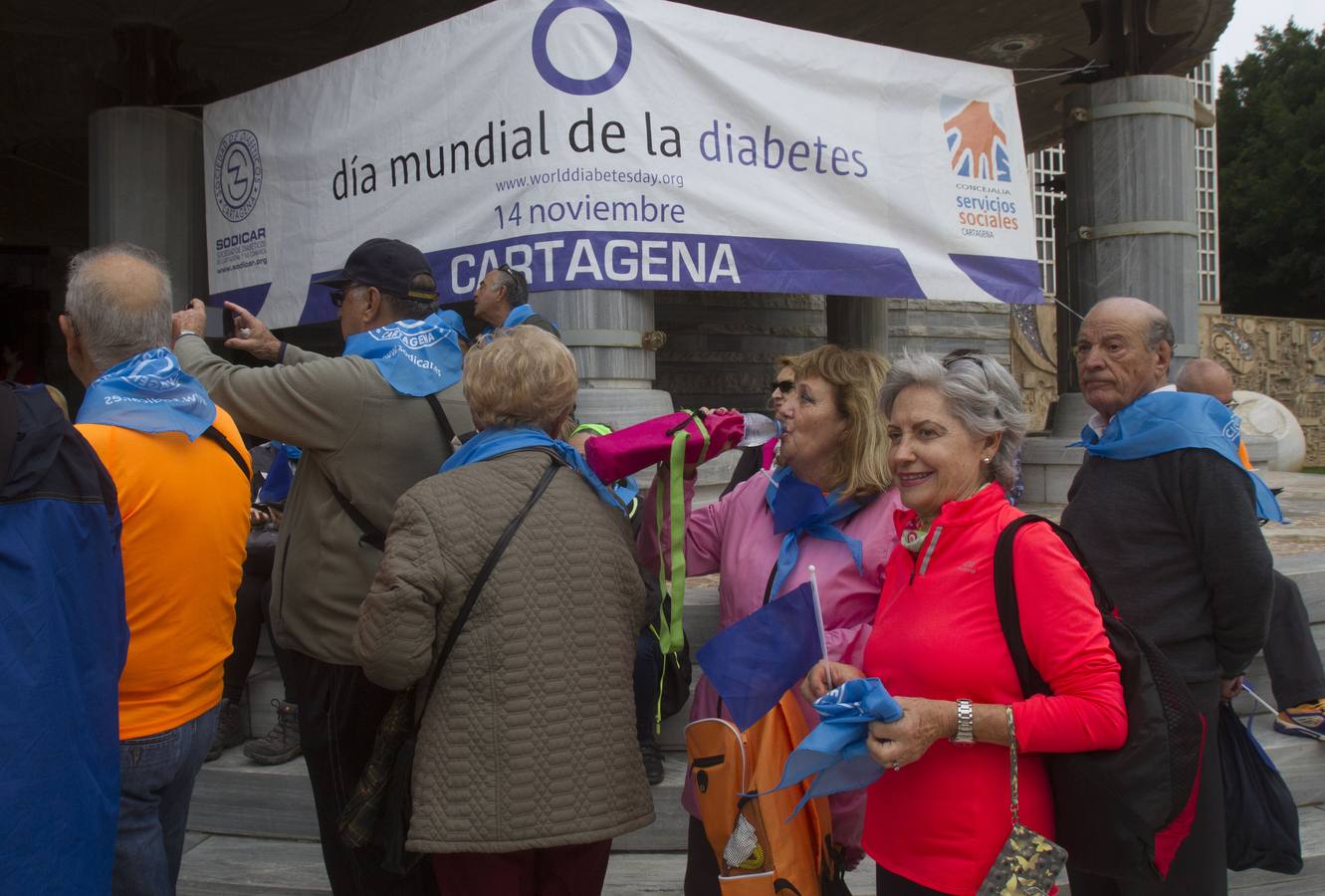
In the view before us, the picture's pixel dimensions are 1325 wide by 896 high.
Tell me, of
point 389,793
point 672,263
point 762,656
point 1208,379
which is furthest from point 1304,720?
point 389,793

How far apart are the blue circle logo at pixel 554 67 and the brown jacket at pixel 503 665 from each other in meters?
3.14

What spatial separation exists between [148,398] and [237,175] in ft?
15.4

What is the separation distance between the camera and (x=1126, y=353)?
2.78 metres

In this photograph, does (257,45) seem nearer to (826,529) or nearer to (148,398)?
(148,398)

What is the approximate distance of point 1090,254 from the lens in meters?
7.28

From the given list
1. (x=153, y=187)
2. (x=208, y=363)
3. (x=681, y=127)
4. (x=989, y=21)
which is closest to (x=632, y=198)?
(x=681, y=127)

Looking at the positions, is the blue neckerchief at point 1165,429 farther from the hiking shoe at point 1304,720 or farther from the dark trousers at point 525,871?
the hiking shoe at point 1304,720

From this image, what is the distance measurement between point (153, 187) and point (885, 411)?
6180mm

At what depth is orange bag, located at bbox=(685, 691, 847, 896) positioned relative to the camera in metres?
2.30

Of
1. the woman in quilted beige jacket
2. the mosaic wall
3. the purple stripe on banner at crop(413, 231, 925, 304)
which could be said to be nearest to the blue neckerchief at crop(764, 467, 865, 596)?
the woman in quilted beige jacket

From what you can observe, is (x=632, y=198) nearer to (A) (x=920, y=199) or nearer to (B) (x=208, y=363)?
(A) (x=920, y=199)

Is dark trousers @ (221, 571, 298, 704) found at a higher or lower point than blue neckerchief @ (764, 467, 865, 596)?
lower

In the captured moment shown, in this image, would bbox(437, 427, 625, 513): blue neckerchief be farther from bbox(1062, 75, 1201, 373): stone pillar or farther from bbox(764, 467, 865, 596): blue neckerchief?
bbox(1062, 75, 1201, 373): stone pillar

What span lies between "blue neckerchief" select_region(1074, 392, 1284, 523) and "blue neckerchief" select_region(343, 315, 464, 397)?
166 centimetres
